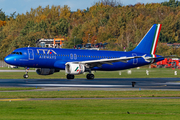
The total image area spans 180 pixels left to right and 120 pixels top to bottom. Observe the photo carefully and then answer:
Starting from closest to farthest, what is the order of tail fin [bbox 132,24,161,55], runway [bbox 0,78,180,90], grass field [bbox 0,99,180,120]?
grass field [bbox 0,99,180,120], runway [bbox 0,78,180,90], tail fin [bbox 132,24,161,55]

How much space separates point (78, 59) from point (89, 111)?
30.4m

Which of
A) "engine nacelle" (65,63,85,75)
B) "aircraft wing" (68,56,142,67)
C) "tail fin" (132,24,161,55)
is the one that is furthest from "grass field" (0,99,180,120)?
"tail fin" (132,24,161,55)

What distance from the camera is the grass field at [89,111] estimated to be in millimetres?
16094

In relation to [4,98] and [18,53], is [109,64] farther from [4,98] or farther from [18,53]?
[4,98]

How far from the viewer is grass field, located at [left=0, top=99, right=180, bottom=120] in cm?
1609

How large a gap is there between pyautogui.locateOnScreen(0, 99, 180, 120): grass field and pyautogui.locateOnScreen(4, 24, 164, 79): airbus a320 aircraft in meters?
24.0

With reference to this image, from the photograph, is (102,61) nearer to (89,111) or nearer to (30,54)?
(30,54)

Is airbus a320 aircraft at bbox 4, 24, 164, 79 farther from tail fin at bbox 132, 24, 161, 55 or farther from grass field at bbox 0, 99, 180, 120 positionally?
grass field at bbox 0, 99, 180, 120

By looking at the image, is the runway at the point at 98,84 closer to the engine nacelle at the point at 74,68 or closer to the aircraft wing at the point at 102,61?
the engine nacelle at the point at 74,68

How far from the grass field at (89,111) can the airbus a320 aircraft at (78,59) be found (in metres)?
24.0

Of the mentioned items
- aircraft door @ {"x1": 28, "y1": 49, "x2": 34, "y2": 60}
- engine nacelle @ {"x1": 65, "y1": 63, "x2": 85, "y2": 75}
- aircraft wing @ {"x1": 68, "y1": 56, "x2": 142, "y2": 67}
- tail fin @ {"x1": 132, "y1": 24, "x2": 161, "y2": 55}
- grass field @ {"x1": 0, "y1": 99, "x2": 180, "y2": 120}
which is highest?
tail fin @ {"x1": 132, "y1": 24, "x2": 161, "y2": 55}

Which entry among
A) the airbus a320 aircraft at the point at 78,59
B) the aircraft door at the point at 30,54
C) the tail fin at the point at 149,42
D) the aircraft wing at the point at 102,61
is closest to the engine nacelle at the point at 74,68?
the airbus a320 aircraft at the point at 78,59

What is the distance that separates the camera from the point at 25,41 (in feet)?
553

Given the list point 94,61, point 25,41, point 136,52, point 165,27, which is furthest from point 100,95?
point 165,27
